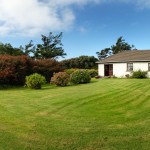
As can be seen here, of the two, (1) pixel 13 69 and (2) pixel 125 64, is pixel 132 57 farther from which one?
(1) pixel 13 69

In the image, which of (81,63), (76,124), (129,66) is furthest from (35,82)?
(81,63)

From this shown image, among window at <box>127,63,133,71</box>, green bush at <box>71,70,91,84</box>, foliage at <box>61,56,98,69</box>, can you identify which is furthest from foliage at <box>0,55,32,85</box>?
foliage at <box>61,56,98,69</box>

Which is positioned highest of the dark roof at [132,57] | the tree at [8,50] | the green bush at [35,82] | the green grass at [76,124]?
the tree at [8,50]

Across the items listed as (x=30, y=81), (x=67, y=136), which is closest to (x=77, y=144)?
(x=67, y=136)

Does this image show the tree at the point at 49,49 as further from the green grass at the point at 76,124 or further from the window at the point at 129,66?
the green grass at the point at 76,124

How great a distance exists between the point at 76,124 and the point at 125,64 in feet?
95.3

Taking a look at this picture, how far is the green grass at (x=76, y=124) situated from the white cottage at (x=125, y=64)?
2229 centimetres

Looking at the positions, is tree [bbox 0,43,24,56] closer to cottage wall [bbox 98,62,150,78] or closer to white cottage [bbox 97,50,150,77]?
white cottage [bbox 97,50,150,77]

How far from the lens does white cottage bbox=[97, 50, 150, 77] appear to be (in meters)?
35.4

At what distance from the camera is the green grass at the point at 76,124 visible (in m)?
7.37

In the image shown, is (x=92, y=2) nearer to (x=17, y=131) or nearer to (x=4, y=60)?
(x=4, y=60)

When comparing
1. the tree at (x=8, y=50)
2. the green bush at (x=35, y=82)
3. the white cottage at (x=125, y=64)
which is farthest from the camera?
the tree at (x=8, y=50)

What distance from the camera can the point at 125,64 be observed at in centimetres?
3725

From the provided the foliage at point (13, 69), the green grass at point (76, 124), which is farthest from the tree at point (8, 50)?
the green grass at point (76, 124)
